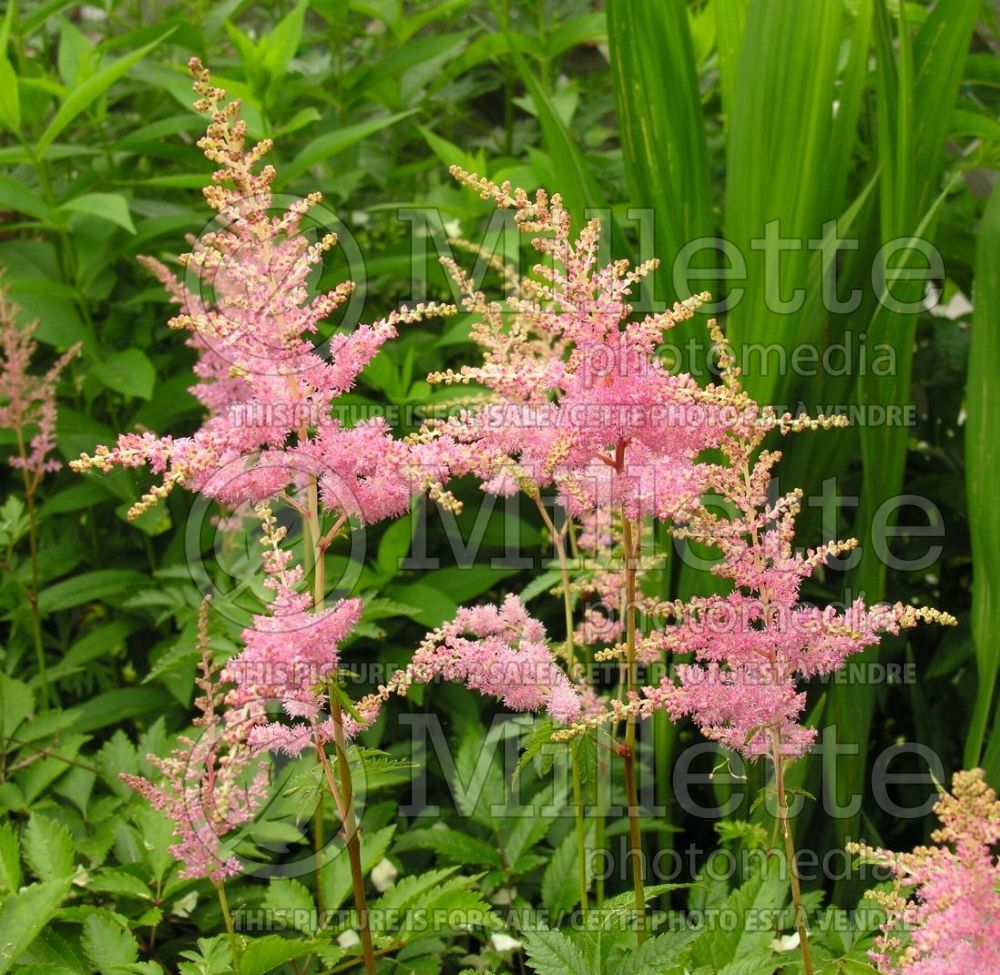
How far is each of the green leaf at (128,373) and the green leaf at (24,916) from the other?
92 cm

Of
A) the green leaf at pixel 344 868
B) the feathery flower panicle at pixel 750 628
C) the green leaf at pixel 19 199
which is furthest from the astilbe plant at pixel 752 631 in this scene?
the green leaf at pixel 19 199

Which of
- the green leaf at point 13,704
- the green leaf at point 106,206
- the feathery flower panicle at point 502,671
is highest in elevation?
the green leaf at point 106,206

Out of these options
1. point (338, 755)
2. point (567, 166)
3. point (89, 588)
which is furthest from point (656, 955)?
point (89, 588)

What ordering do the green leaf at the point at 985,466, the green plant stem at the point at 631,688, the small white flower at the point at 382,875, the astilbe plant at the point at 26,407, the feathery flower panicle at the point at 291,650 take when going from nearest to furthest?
the feathery flower panicle at the point at 291,650 < the green plant stem at the point at 631,688 < the green leaf at the point at 985,466 < the small white flower at the point at 382,875 < the astilbe plant at the point at 26,407

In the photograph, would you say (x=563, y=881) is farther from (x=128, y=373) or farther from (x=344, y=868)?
(x=128, y=373)

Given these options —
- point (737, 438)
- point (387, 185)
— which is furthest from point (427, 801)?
point (387, 185)

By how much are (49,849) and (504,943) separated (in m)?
0.56

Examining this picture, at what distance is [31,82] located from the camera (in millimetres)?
2209

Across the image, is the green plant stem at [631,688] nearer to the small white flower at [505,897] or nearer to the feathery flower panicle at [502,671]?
the feathery flower panicle at [502,671]

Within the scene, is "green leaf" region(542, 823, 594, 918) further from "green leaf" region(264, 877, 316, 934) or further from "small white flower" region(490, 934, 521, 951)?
"green leaf" region(264, 877, 316, 934)

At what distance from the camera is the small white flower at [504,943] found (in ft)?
5.05

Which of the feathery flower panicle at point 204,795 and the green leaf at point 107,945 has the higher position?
the feathery flower panicle at point 204,795

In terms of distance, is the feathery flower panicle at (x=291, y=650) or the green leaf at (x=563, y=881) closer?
the feathery flower panicle at (x=291, y=650)

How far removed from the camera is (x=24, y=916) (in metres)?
1.34
